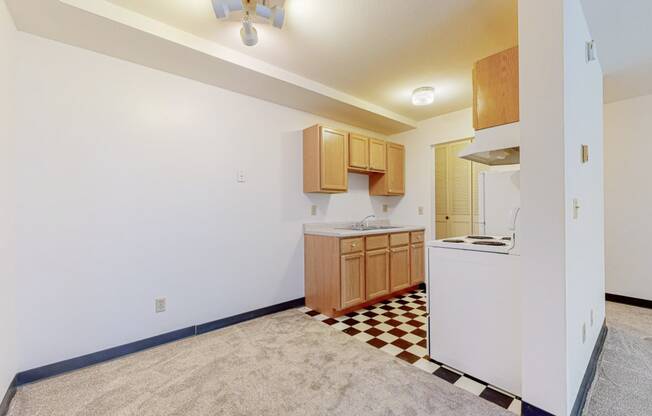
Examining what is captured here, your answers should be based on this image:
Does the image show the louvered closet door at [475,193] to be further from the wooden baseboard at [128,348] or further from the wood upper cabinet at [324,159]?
the wooden baseboard at [128,348]

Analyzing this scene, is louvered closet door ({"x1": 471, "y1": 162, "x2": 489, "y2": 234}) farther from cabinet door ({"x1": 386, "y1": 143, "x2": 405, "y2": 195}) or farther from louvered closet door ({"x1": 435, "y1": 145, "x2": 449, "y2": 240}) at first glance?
cabinet door ({"x1": 386, "y1": 143, "x2": 405, "y2": 195})

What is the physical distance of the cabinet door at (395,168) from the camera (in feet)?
12.8

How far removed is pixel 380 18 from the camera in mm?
1887

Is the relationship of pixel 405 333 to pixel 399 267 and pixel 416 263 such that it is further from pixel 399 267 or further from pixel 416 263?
pixel 416 263

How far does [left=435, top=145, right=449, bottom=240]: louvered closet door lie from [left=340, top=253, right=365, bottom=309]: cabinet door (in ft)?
6.99

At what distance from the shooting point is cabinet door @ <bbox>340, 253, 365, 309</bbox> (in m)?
2.80

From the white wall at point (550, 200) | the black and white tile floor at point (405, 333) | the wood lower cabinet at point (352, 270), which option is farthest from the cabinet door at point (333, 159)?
the white wall at point (550, 200)

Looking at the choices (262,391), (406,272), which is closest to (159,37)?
(262,391)

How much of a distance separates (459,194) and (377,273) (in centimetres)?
215

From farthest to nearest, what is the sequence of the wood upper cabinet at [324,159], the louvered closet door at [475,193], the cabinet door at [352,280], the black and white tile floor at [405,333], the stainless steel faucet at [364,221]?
the louvered closet door at [475,193]
the stainless steel faucet at [364,221]
the wood upper cabinet at [324,159]
the cabinet door at [352,280]
the black and white tile floor at [405,333]

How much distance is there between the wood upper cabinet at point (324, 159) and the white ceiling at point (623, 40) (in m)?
2.15

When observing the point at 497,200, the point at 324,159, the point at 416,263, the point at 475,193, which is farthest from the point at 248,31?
the point at 475,193

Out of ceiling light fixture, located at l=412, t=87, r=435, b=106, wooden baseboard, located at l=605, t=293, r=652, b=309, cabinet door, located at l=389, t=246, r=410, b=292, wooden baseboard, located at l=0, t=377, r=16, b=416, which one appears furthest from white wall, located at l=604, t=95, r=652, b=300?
wooden baseboard, located at l=0, t=377, r=16, b=416

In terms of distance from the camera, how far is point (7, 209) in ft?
5.32
